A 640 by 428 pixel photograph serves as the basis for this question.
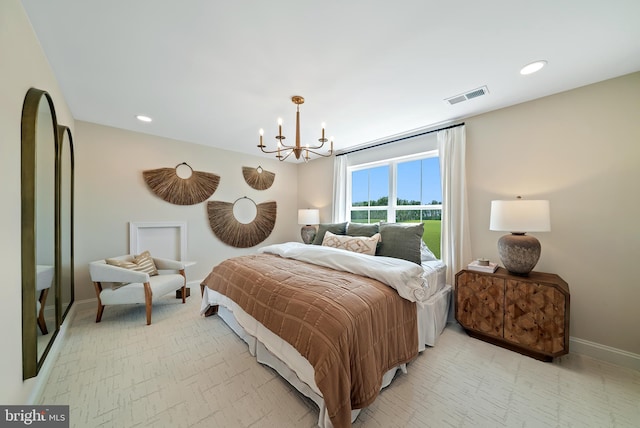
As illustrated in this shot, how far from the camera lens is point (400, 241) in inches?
104

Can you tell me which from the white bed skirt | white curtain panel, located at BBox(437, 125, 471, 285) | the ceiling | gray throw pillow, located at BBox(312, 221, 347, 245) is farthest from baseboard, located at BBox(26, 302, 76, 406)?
white curtain panel, located at BBox(437, 125, 471, 285)

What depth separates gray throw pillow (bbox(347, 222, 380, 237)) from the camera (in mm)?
3035

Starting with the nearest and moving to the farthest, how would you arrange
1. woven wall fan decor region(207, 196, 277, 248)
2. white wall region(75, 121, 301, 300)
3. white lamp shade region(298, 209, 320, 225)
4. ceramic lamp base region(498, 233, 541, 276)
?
ceramic lamp base region(498, 233, 541, 276), white wall region(75, 121, 301, 300), woven wall fan decor region(207, 196, 277, 248), white lamp shade region(298, 209, 320, 225)

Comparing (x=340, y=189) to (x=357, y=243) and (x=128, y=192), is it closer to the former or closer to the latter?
(x=357, y=243)

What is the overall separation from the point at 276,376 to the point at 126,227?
3.05 meters

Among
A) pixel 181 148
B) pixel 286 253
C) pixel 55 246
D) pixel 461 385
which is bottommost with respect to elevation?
pixel 461 385

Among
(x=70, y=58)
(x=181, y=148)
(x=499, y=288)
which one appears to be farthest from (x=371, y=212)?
(x=70, y=58)

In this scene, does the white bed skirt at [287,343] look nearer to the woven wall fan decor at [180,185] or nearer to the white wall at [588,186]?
the white wall at [588,186]

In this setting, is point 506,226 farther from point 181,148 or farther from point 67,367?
point 181,148

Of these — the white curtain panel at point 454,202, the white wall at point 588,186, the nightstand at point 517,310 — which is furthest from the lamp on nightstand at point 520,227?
the white curtain panel at point 454,202

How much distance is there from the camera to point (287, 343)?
1572 millimetres

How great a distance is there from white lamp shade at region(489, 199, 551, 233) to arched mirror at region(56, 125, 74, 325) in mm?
4087

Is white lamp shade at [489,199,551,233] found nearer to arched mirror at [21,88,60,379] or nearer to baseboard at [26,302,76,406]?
arched mirror at [21,88,60,379]

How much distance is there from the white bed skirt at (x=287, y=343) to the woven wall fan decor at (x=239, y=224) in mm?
1523
